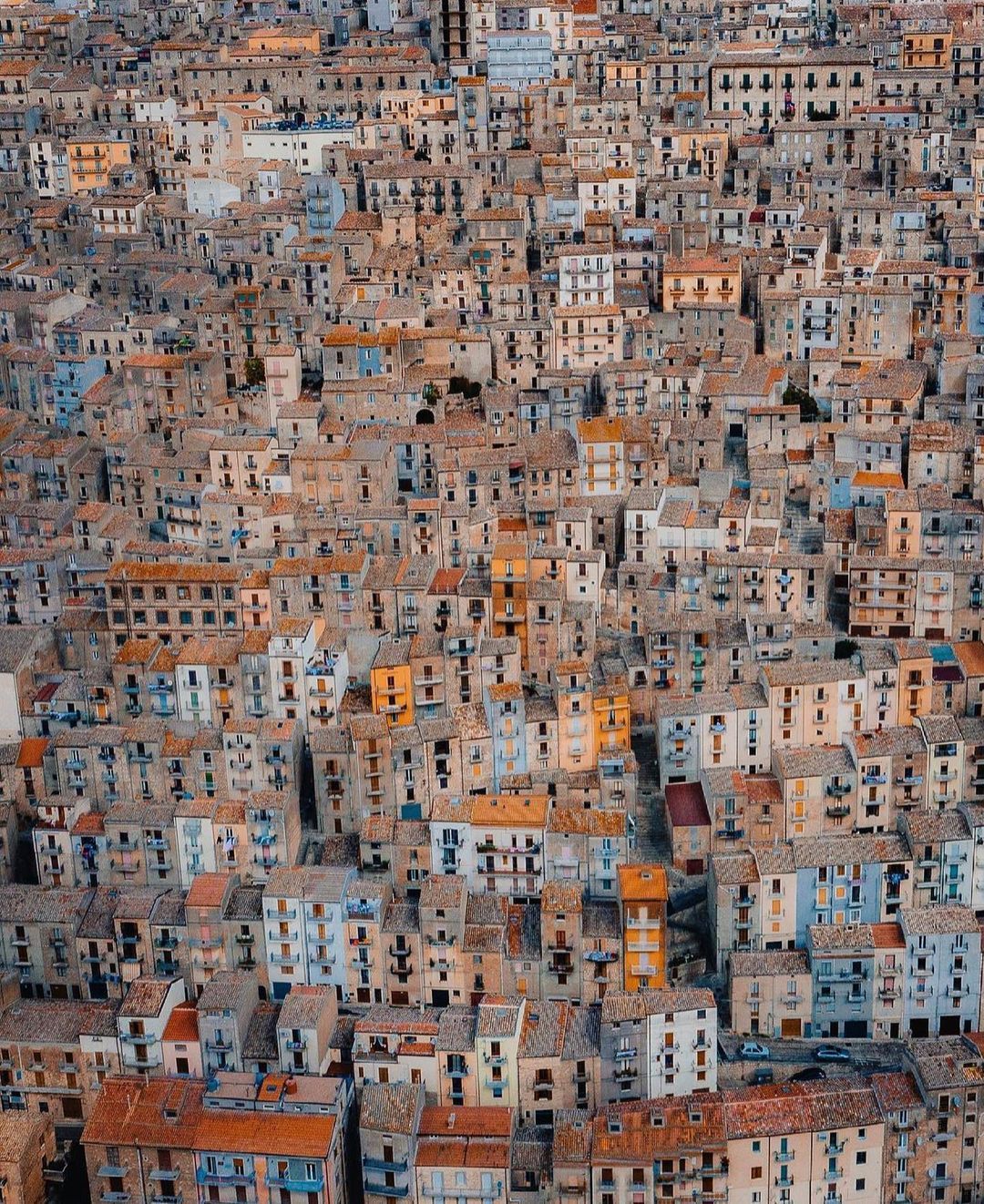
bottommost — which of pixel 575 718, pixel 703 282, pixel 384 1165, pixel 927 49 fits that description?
pixel 384 1165

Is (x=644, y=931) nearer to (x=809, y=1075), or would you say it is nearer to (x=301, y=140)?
(x=809, y=1075)

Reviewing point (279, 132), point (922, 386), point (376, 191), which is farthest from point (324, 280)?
point (922, 386)

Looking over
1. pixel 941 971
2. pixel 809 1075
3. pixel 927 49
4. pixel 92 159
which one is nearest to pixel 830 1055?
pixel 809 1075

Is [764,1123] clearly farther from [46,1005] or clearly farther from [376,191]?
[376,191]

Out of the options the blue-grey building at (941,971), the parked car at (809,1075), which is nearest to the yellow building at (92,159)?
the blue-grey building at (941,971)

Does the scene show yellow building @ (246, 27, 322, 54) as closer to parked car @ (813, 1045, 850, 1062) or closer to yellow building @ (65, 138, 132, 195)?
yellow building @ (65, 138, 132, 195)

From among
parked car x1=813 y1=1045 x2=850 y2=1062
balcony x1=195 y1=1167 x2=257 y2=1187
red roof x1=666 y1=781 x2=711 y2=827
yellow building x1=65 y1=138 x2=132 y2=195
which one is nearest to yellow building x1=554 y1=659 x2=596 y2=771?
red roof x1=666 y1=781 x2=711 y2=827

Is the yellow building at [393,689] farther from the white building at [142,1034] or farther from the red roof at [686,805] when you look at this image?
the white building at [142,1034]
